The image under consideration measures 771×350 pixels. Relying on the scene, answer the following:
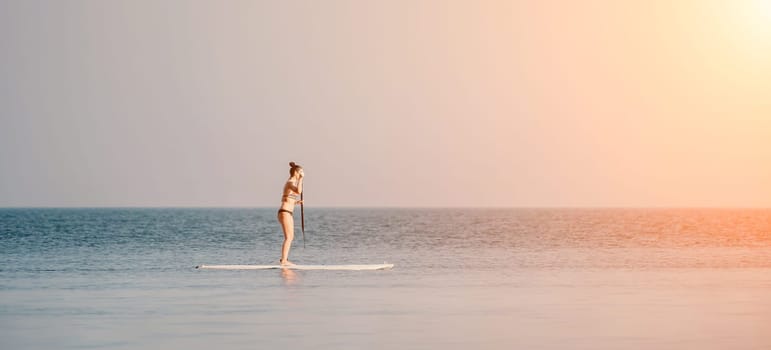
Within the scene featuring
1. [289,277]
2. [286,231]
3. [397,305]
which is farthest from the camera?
[286,231]

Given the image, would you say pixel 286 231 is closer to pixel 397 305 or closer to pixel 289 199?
pixel 289 199

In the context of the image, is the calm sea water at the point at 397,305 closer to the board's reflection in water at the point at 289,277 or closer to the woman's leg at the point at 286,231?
the board's reflection in water at the point at 289,277

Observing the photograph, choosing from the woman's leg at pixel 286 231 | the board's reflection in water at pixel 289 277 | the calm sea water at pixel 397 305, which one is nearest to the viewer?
the calm sea water at pixel 397 305

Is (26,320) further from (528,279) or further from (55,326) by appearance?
(528,279)

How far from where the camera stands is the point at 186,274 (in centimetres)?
2344

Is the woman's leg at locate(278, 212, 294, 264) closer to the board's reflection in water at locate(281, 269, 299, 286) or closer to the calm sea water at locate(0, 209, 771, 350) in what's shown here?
the board's reflection in water at locate(281, 269, 299, 286)

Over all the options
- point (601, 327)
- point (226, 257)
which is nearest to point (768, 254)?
point (226, 257)

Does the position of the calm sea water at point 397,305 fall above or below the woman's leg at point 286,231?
below

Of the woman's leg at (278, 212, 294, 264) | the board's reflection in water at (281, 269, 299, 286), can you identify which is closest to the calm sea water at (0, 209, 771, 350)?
the board's reflection in water at (281, 269, 299, 286)

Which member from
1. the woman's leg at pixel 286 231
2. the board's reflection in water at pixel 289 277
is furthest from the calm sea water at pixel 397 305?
the woman's leg at pixel 286 231

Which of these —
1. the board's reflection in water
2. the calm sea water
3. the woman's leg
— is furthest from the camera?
the woman's leg

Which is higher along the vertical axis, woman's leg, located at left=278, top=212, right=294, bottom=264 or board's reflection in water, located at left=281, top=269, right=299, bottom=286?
woman's leg, located at left=278, top=212, right=294, bottom=264

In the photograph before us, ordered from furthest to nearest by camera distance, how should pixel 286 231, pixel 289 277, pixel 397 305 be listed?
pixel 286 231, pixel 289 277, pixel 397 305

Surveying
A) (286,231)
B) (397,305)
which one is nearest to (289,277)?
(286,231)
